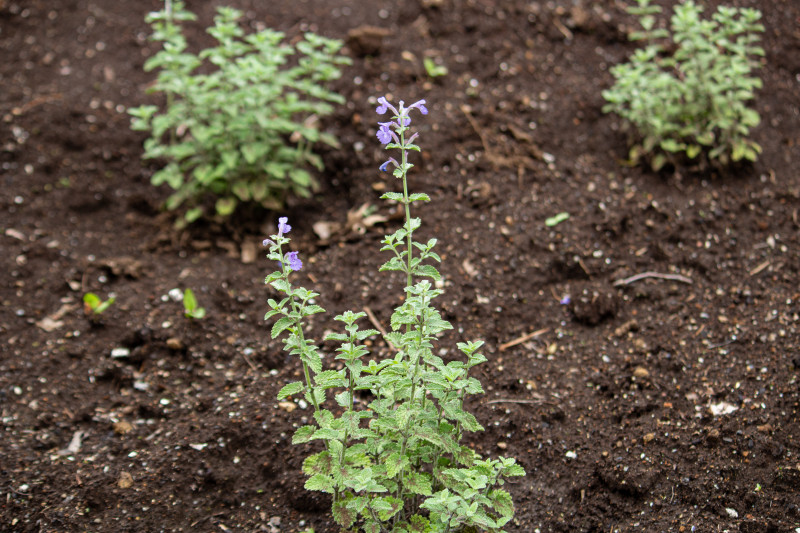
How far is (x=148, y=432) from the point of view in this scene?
2.96 metres

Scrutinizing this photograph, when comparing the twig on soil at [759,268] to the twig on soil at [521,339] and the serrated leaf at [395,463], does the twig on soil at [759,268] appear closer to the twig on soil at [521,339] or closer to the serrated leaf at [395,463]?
the twig on soil at [521,339]

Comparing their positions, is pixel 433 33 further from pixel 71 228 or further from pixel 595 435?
pixel 595 435

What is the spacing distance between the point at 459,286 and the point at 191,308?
1351mm

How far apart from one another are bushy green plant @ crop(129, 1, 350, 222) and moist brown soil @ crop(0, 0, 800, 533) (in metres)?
0.23

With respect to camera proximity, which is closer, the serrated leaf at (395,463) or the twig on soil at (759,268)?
the serrated leaf at (395,463)

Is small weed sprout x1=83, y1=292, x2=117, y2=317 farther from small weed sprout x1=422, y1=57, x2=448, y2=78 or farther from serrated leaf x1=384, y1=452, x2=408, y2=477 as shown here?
small weed sprout x1=422, y1=57, x2=448, y2=78

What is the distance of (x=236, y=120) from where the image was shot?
365 centimetres

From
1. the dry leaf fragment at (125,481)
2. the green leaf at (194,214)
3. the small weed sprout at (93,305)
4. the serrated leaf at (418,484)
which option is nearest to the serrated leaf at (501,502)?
the serrated leaf at (418,484)

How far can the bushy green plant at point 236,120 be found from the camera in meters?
3.64

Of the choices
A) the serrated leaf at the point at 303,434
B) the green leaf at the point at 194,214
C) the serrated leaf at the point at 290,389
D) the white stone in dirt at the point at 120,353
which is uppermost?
the serrated leaf at the point at 290,389

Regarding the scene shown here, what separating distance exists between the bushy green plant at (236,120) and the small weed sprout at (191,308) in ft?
1.92

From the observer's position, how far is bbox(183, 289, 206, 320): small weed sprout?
11.2ft

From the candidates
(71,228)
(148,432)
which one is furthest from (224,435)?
(71,228)

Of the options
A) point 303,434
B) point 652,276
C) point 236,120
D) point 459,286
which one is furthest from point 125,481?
point 652,276
